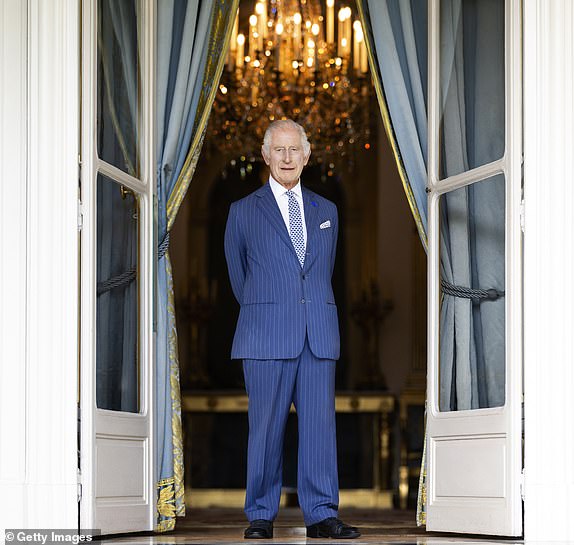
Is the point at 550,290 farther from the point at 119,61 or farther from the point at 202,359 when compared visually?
the point at 202,359

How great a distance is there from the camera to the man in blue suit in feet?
16.5

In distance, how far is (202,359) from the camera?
31.4 feet

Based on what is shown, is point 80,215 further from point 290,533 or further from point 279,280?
point 290,533

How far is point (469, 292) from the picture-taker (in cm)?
518

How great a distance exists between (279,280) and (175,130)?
0.98m

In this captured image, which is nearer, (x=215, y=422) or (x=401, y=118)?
(x=401, y=118)

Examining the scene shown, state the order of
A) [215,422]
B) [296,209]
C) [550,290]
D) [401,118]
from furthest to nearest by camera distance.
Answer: [215,422]
[401,118]
[296,209]
[550,290]

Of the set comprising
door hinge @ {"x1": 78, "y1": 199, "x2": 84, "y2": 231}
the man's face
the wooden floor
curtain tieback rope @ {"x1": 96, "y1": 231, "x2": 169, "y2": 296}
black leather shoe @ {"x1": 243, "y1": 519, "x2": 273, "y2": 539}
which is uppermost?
the man's face

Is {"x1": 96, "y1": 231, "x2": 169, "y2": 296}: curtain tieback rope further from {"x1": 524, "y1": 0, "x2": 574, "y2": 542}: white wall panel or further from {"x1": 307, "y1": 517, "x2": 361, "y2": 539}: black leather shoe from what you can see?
{"x1": 524, "y1": 0, "x2": 574, "y2": 542}: white wall panel

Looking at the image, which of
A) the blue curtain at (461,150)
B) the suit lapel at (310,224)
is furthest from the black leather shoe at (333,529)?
the suit lapel at (310,224)

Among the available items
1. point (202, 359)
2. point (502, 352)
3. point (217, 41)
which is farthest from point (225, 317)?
point (502, 352)

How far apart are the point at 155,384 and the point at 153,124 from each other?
115 centimetres

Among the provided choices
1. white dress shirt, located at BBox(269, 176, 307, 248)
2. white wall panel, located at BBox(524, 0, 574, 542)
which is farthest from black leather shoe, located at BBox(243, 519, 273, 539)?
Result: white dress shirt, located at BBox(269, 176, 307, 248)

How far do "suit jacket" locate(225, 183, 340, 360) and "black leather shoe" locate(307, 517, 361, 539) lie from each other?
661 mm
